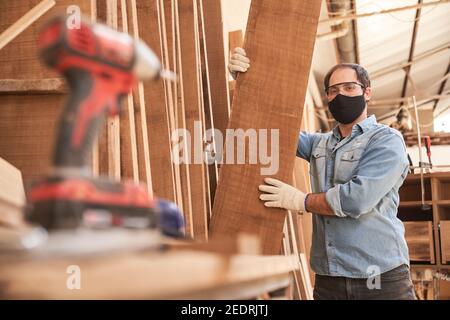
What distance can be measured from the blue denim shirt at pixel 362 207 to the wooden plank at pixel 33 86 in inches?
44.2

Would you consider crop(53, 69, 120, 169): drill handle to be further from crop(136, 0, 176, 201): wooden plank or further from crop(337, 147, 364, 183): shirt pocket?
crop(337, 147, 364, 183): shirt pocket

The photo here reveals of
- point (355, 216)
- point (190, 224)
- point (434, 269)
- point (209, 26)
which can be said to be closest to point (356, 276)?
point (355, 216)

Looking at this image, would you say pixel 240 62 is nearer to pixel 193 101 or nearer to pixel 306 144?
pixel 193 101

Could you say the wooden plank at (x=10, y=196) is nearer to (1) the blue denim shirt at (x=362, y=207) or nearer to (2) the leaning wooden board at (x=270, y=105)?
(2) the leaning wooden board at (x=270, y=105)

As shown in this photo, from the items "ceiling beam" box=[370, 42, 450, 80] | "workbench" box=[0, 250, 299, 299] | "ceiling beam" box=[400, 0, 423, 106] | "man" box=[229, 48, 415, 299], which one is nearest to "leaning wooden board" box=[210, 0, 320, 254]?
"man" box=[229, 48, 415, 299]

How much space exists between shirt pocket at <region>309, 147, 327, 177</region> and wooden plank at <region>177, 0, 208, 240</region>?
1.88 ft

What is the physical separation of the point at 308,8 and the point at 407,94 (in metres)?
10.9

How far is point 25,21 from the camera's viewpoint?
1462 millimetres

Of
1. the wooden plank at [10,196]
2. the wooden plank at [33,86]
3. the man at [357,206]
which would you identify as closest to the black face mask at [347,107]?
the man at [357,206]

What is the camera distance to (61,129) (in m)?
0.63

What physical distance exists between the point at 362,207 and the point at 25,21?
54.6 inches

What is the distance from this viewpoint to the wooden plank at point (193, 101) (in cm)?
201

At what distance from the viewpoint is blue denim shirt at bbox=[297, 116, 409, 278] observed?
206cm
